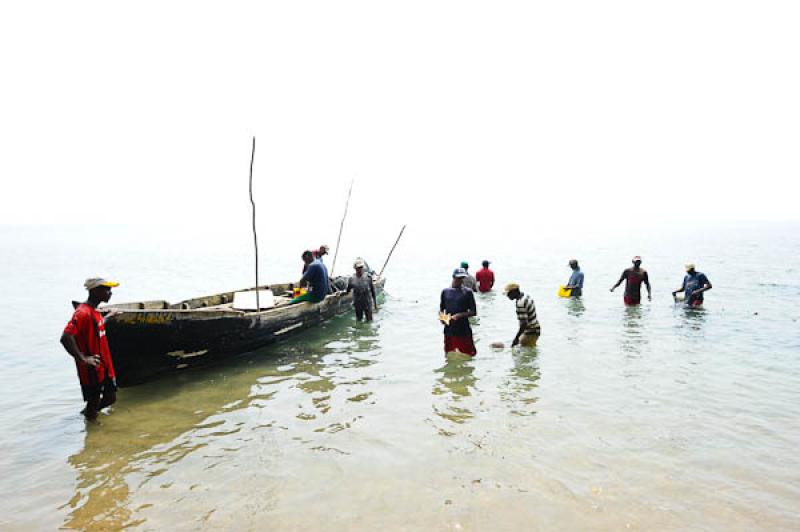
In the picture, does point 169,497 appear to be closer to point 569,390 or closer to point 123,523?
point 123,523

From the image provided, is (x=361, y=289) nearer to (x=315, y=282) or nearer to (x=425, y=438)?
(x=315, y=282)

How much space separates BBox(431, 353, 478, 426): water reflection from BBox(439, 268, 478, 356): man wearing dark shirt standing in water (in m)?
0.52

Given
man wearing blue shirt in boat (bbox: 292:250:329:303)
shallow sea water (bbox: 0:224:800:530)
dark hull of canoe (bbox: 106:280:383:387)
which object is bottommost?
shallow sea water (bbox: 0:224:800:530)

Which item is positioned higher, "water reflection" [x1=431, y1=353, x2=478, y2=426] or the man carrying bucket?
the man carrying bucket

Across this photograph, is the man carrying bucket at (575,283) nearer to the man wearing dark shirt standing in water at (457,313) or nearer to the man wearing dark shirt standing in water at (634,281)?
the man wearing dark shirt standing in water at (634,281)

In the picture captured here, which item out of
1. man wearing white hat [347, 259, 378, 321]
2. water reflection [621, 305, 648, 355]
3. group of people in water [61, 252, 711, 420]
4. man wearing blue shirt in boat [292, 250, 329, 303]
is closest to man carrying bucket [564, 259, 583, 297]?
group of people in water [61, 252, 711, 420]

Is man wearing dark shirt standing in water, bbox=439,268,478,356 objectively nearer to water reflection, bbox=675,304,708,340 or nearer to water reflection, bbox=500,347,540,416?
water reflection, bbox=500,347,540,416

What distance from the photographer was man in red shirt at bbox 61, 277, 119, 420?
258 inches

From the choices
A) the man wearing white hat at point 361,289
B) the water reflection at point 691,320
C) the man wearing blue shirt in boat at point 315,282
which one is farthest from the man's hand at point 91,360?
the water reflection at point 691,320

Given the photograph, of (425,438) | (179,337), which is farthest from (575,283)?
(179,337)

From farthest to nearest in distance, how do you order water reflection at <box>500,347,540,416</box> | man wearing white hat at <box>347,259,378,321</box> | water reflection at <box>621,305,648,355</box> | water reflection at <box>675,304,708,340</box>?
man wearing white hat at <box>347,259,378,321</box>, water reflection at <box>675,304,708,340</box>, water reflection at <box>621,305,648,355</box>, water reflection at <box>500,347,540,416</box>

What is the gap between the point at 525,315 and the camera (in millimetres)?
10703

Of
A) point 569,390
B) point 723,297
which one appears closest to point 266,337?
point 569,390

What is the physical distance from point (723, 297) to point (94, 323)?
24.3 m
